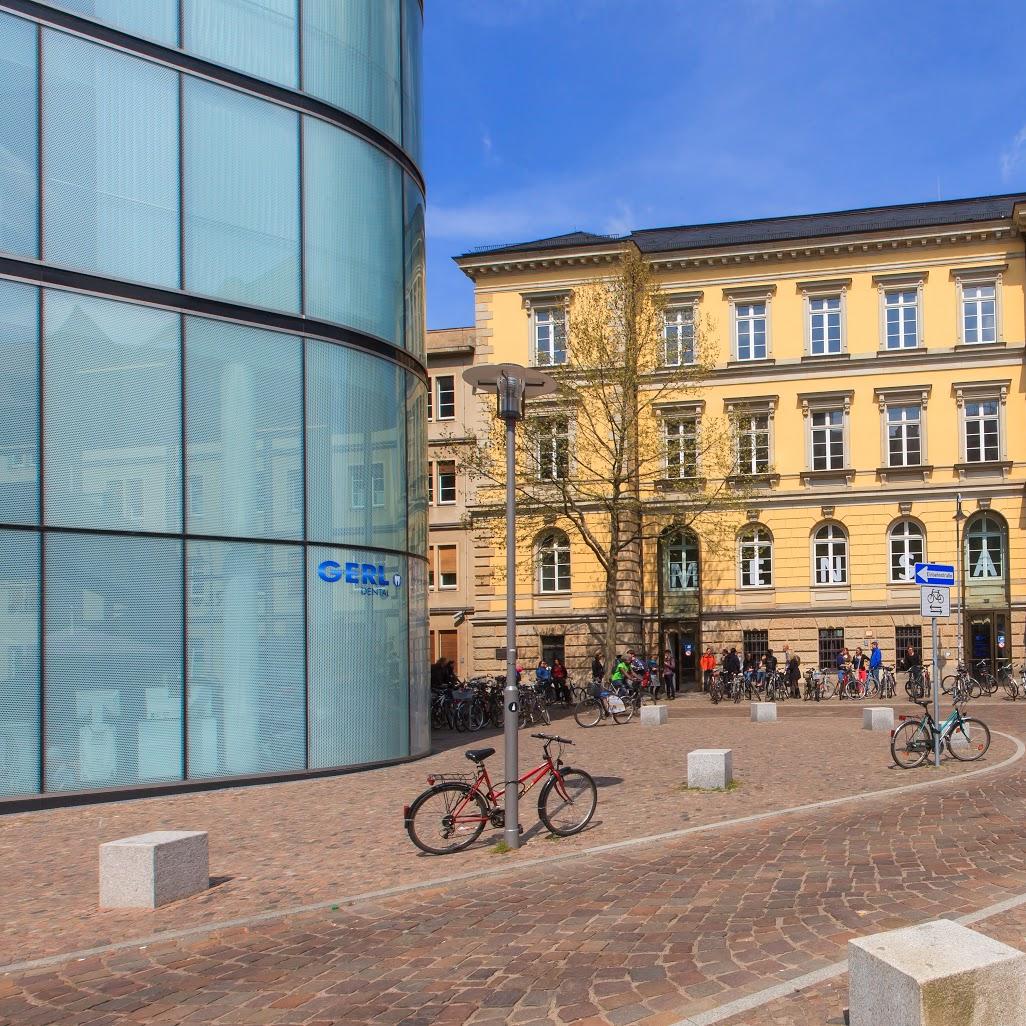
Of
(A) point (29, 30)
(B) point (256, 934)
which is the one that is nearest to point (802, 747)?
(B) point (256, 934)

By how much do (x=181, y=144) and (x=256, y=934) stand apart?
36.1 feet

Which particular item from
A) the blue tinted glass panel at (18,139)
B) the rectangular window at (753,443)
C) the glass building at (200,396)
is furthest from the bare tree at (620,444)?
the blue tinted glass panel at (18,139)

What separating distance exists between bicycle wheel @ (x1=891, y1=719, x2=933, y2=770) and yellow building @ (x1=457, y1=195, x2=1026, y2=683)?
2268 cm

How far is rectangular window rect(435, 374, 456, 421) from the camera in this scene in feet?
162

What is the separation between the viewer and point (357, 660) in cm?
1650

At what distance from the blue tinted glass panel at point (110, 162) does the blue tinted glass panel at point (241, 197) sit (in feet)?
0.96

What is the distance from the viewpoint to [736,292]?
138ft

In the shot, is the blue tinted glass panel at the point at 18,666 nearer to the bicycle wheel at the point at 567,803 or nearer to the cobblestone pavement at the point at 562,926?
the cobblestone pavement at the point at 562,926

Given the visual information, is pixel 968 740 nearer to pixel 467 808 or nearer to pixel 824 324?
pixel 467 808

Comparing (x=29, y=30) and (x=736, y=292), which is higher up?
(x=736, y=292)

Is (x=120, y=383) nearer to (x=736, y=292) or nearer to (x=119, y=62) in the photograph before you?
(x=119, y=62)

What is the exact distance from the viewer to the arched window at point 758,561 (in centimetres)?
4075

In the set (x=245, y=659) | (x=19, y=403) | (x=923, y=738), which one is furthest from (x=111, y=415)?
(x=923, y=738)

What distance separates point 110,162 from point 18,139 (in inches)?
43.9
